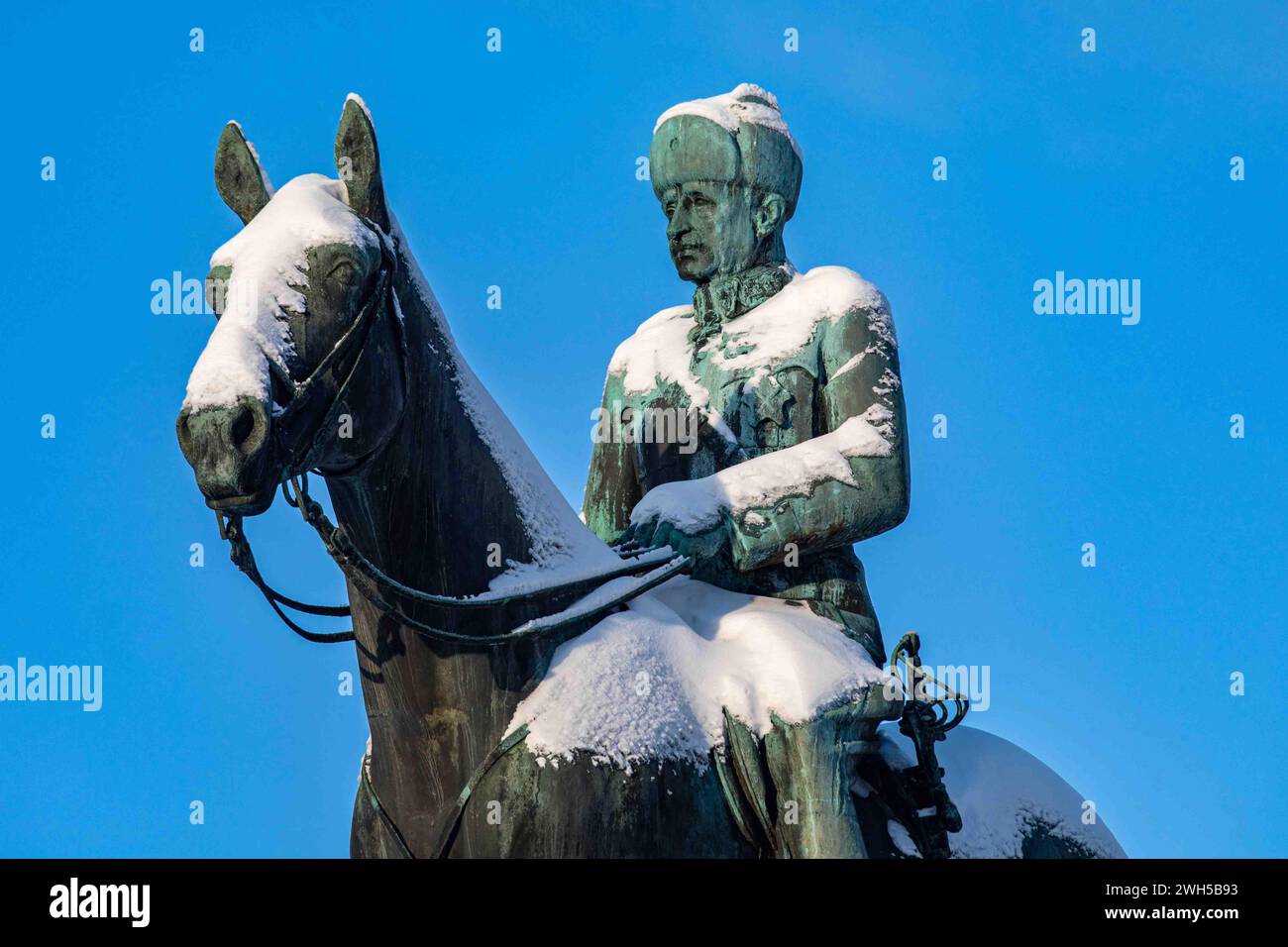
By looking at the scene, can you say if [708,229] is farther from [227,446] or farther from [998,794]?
[227,446]

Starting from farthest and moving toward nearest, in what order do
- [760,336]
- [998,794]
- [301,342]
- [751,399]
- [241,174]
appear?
[760,336] → [751,399] → [998,794] → [241,174] → [301,342]

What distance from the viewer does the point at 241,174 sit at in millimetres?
9188

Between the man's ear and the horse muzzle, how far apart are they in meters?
4.16

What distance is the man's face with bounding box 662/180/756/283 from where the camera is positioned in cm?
1134

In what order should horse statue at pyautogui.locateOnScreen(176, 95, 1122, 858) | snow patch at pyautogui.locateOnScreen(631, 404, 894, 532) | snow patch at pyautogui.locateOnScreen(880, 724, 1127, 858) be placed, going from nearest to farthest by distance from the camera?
horse statue at pyautogui.locateOnScreen(176, 95, 1122, 858), snow patch at pyautogui.locateOnScreen(631, 404, 894, 532), snow patch at pyautogui.locateOnScreen(880, 724, 1127, 858)

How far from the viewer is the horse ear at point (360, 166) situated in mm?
8812

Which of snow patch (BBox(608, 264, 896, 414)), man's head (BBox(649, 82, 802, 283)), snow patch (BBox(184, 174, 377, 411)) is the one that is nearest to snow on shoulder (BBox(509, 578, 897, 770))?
snow patch (BBox(608, 264, 896, 414))

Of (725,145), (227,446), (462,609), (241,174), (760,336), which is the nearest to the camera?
(227,446)

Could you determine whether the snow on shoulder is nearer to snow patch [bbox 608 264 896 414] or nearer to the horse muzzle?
snow patch [bbox 608 264 896 414]

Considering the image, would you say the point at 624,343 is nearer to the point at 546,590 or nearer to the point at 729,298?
the point at 729,298

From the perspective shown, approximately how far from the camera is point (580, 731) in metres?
8.68

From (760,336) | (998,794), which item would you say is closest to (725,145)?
(760,336)

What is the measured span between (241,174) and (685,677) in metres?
2.91
